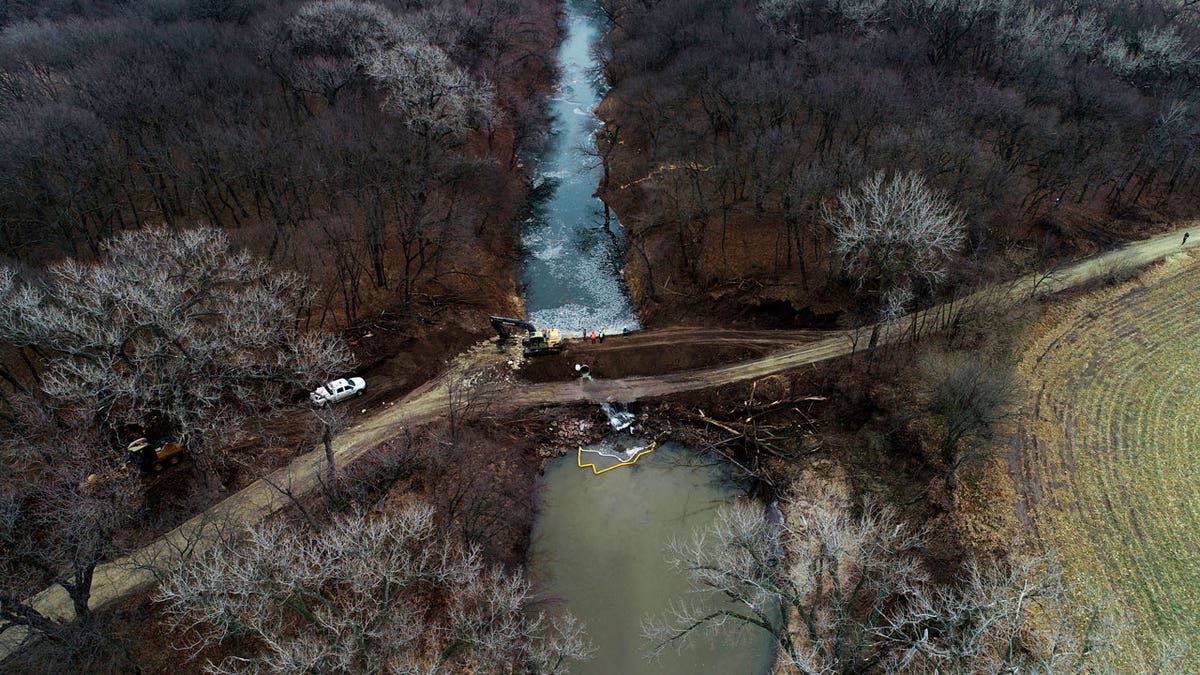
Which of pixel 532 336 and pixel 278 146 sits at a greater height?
pixel 278 146

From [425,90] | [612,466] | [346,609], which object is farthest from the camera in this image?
[425,90]

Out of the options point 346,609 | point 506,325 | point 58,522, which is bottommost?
point 506,325

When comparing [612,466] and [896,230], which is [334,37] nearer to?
[612,466]

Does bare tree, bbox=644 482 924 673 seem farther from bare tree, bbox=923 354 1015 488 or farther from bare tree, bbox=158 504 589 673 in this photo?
bare tree, bbox=158 504 589 673

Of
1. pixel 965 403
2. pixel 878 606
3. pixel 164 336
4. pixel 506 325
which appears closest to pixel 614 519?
pixel 878 606

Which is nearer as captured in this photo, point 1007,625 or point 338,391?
point 1007,625

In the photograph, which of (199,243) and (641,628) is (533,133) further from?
(641,628)
